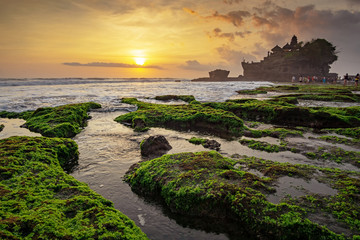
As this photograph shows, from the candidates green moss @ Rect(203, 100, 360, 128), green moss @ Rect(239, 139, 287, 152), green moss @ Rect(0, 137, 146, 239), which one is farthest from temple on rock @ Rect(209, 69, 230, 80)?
green moss @ Rect(0, 137, 146, 239)

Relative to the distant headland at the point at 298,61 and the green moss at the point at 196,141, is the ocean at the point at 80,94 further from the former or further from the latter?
the distant headland at the point at 298,61

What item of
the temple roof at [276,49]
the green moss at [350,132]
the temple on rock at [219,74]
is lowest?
the green moss at [350,132]

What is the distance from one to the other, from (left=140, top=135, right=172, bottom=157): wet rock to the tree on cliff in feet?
392

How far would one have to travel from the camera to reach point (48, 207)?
394 centimetres

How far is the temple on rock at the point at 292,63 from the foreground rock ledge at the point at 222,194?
111284 millimetres

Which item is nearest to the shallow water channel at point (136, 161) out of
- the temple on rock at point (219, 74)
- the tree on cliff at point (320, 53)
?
the tree on cliff at point (320, 53)

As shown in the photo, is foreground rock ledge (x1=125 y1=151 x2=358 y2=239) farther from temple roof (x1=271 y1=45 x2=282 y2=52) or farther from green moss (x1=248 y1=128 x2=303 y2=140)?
temple roof (x1=271 y1=45 x2=282 y2=52)

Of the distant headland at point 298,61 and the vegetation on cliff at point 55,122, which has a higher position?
the distant headland at point 298,61

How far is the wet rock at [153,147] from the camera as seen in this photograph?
8.14 m

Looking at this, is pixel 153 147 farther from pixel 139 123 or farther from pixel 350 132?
pixel 350 132

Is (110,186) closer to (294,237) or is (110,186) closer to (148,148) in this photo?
(148,148)

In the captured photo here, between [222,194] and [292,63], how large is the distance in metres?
123

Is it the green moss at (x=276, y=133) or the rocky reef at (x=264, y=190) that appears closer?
the rocky reef at (x=264, y=190)

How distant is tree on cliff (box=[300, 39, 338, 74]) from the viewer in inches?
3947
